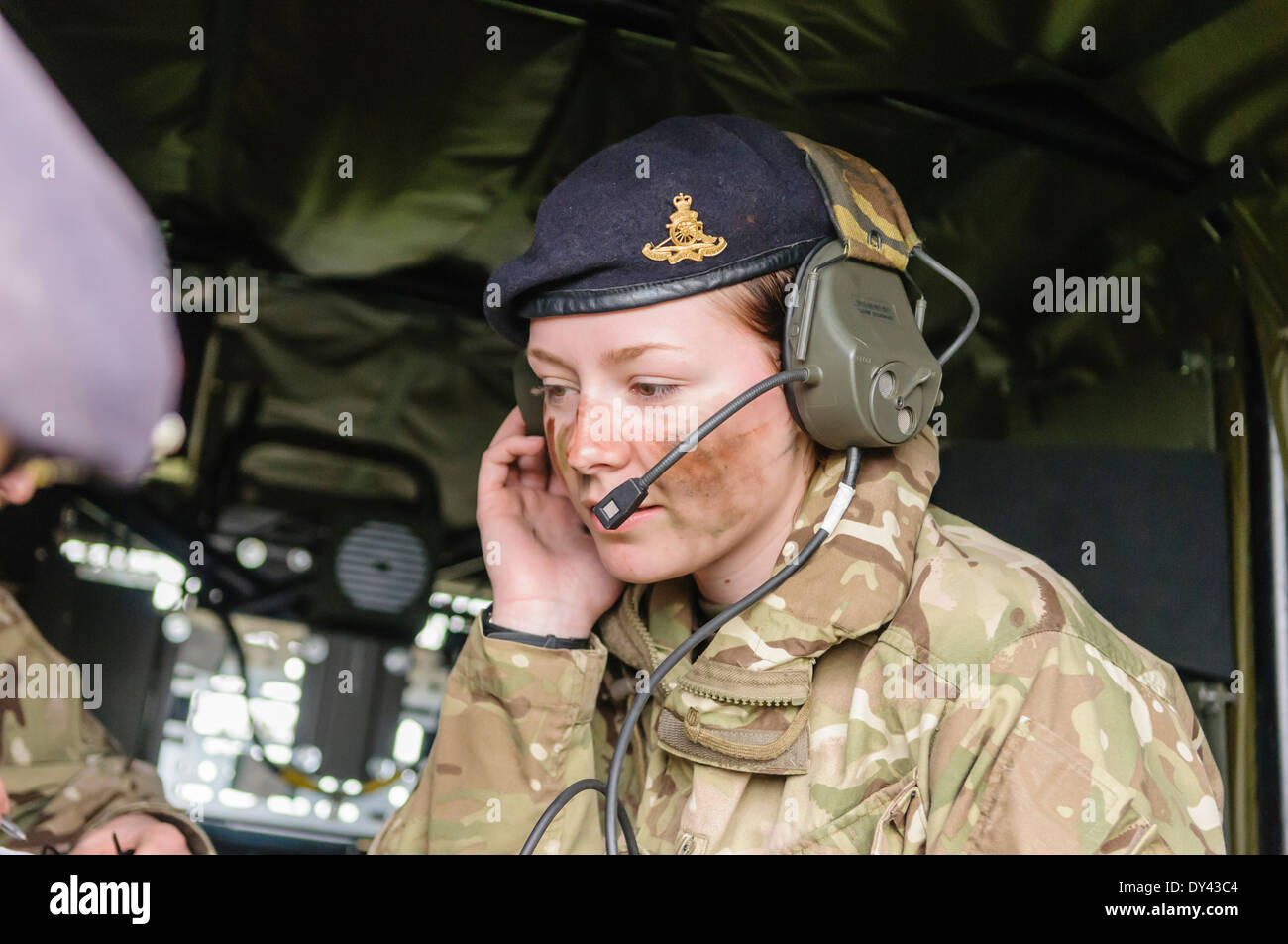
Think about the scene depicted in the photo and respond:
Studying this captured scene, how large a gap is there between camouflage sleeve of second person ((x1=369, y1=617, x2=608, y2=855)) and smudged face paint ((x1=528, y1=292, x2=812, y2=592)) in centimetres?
21

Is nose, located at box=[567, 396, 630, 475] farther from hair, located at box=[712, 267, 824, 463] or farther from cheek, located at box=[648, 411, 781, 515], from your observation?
hair, located at box=[712, 267, 824, 463]

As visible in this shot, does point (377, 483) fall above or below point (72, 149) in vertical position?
below

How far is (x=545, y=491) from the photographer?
1.53 meters

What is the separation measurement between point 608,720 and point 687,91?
117 centimetres

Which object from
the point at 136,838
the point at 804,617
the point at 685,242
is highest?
the point at 685,242

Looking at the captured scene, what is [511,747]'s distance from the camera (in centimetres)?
137

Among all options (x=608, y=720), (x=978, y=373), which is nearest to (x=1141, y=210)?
(x=978, y=373)

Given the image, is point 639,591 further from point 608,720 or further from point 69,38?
point 69,38

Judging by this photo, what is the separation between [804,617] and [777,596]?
1.5 inches

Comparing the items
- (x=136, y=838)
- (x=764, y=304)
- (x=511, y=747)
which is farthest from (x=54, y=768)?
(x=764, y=304)

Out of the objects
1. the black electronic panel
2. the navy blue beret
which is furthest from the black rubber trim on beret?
the black electronic panel

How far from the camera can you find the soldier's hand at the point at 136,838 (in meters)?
1.80

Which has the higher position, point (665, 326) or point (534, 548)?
point (665, 326)

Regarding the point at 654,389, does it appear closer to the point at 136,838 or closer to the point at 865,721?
the point at 865,721
